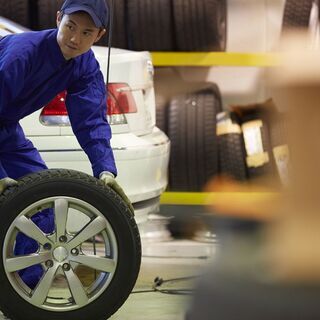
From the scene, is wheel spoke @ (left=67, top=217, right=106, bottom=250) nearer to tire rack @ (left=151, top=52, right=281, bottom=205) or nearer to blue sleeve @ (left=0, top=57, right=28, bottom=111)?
blue sleeve @ (left=0, top=57, right=28, bottom=111)

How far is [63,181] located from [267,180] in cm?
232

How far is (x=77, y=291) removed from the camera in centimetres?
363

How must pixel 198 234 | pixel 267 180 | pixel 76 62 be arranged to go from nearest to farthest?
pixel 267 180
pixel 76 62
pixel 198 234

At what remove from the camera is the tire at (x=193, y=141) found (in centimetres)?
671

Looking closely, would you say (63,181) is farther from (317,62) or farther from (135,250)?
(317,62)

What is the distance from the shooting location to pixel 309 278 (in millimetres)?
1194

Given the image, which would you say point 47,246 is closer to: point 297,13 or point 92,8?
point 92,8

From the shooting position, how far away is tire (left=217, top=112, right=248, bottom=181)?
6.69 m

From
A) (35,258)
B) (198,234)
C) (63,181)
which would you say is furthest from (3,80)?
(198,234)

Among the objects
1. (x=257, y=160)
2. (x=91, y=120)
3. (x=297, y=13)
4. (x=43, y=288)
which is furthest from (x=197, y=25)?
(x=43, y=288)

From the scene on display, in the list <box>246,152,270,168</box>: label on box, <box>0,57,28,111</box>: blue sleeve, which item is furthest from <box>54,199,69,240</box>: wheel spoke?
<box>246,152,270,168</box>: label on box

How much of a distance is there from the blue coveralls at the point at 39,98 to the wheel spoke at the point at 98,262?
0.95 feet

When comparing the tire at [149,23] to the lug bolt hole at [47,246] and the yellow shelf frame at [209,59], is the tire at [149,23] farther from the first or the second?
the lug bolt hole at [47,246]

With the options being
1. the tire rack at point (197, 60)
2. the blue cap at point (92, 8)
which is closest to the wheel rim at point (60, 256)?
the blue cap at point (92, 8)
